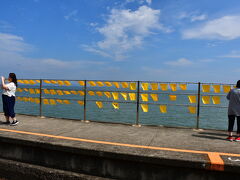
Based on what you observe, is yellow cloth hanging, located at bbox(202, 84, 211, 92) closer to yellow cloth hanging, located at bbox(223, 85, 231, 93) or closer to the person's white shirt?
yellow cloth hanging, located at bbox(223, 85, 231, 93)

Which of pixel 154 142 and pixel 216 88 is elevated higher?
pixel 216 88

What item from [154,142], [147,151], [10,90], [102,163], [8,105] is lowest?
[102,163]

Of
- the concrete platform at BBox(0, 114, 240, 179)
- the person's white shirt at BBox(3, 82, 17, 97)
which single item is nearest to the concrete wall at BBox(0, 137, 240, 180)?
the concrete platform at BBox(0, 114, 240, 179)

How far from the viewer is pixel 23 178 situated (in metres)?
4.17

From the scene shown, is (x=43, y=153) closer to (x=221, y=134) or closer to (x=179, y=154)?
(x=179, y=154)

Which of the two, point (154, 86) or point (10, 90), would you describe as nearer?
point (10, 90)

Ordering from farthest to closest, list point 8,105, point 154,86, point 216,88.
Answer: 1. point 154,86
2. point 216,88
3. point 8,105

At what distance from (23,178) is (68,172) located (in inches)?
46.4

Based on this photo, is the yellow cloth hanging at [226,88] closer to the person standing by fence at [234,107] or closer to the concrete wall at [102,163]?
the person standing by fence at [234,107]

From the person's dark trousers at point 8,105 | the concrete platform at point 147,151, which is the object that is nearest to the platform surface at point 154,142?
the concrete platform at point 147,151

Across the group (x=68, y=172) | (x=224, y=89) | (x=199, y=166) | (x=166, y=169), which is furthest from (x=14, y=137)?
(x=224, y=89)

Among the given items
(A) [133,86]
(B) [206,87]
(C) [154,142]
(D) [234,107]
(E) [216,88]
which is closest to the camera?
(C) [154,142]

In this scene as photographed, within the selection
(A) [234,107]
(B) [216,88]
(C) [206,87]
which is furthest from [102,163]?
(B) [216,88]

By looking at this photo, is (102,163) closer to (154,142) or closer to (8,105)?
(154,142)
